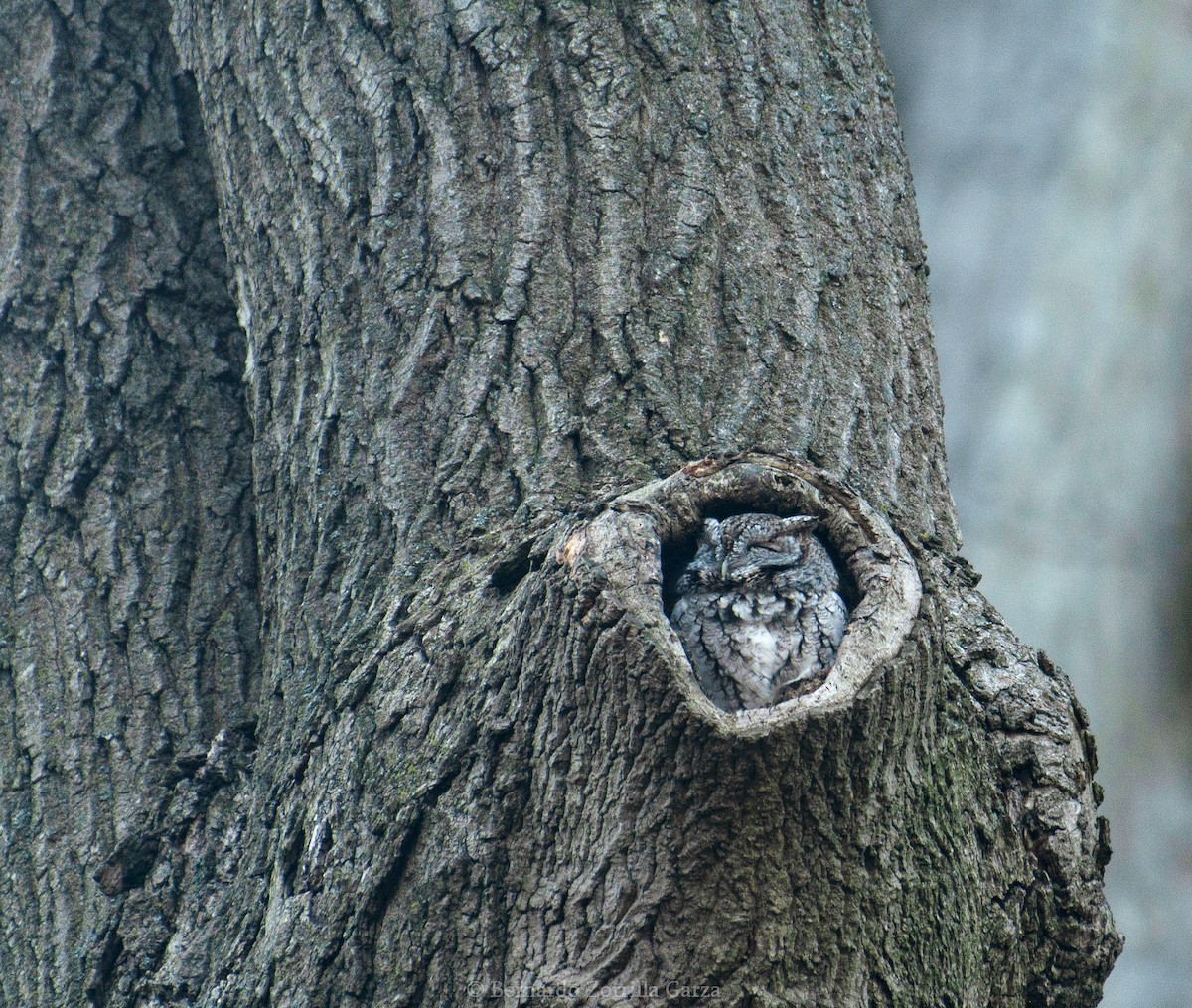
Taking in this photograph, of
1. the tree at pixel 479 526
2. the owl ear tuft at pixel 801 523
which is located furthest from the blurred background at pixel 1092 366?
the owl ear tuft at pixel 801 523

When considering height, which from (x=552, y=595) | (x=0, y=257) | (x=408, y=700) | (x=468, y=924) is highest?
(x=0, y=257)

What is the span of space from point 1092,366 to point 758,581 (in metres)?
3.20

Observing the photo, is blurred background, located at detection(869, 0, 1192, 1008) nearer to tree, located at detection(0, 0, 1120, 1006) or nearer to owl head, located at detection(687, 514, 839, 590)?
tree, located at detection(0, 0, 1120, 1006)

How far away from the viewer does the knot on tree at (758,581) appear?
5.41 ft

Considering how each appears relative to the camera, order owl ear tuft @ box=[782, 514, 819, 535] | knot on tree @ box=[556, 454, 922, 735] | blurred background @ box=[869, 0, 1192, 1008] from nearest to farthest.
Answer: knot on tree @ box=[556, 454, 922, 735]
owl ear tuft @ box=[782, 514, 819, 535]
blurred background @ box=[869, 0, 1192, 1008]

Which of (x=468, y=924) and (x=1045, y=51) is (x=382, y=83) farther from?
(x=1045, y=51)

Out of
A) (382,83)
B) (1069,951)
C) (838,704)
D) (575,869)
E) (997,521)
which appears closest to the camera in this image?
(838,704)

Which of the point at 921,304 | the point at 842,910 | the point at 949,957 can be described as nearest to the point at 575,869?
the point at 842,910

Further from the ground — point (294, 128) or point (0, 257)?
point (294, 128)

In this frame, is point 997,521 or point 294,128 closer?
point 294,128

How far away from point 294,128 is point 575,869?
67.8 inches

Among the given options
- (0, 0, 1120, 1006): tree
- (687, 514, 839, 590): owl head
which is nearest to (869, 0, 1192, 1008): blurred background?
(0, 0, 1120, 1006): tree

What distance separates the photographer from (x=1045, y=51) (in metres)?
4.97

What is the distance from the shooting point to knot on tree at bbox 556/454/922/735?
5.41ft
